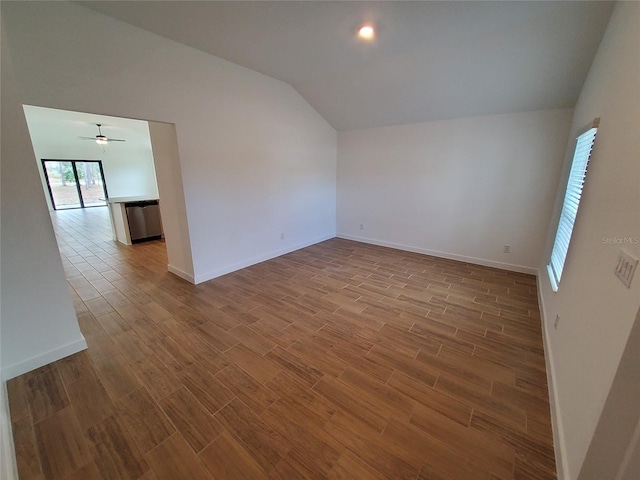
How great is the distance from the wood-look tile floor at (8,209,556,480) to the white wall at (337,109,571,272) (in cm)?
109

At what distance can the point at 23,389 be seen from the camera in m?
1.77

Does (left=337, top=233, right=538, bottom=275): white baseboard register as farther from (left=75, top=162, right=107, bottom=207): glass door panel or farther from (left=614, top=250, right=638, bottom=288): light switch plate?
(left=75, top=162, right=107, bottom=207): glass door panel

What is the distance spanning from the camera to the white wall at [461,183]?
11.6ft

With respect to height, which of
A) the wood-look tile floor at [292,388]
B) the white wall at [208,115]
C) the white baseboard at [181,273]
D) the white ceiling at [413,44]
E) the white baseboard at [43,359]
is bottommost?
the wood-look tile floor at [292,388]

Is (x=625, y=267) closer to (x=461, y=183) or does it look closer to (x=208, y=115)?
(x=461, y=183)

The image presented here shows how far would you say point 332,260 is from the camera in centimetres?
441

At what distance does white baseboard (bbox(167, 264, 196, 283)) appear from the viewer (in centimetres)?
348

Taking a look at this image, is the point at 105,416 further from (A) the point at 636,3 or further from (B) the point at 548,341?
(A) the point at 636,3

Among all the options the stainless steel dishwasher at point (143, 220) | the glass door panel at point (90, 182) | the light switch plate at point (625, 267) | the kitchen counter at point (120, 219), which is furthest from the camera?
the glass door panel at point (90, 182)

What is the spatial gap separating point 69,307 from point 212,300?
1232mm

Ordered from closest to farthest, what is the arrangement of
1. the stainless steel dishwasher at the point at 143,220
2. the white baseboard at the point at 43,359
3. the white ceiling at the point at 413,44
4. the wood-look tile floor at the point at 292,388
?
A: the wood-look tile floor at the point at 292,388, the white baseboard at the point at 43,359, the white ceiling at the point at 413,44, the stainless steel dishwasher at the point at 143,220

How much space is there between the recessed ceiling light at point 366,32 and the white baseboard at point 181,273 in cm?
351

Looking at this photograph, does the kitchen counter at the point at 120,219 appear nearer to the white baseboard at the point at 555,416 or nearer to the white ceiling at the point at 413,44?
the white ceiling at the point at 413,44

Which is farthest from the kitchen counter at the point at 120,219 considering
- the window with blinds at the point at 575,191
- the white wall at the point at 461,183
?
the window with blinds at the point at 575,191
